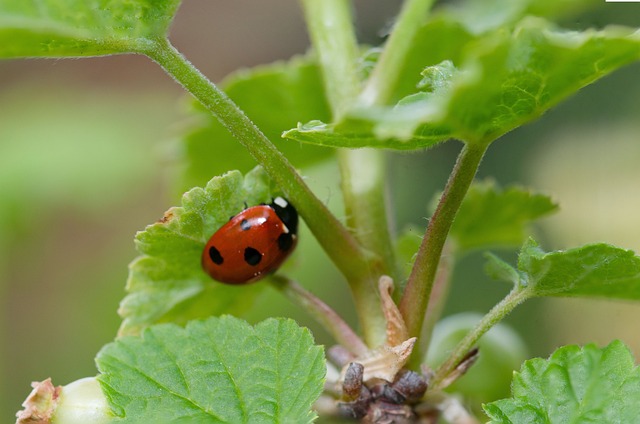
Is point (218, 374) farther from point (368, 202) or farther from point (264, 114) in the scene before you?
point (264, 114)

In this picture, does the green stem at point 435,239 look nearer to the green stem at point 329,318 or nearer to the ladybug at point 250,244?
the green stem at point 329,318

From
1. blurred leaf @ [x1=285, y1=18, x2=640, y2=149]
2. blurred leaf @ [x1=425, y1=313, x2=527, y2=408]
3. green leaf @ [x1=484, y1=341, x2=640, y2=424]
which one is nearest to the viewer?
blurred leaf @ [x1=285, y1=18, x2=640, y2=149]

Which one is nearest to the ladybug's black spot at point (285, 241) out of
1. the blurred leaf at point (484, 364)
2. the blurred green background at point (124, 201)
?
the blurred leaf at point (484, 364)

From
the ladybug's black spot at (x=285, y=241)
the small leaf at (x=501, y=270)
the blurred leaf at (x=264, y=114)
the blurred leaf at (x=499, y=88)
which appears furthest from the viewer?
the blurred leaf at (x=264, y=114)

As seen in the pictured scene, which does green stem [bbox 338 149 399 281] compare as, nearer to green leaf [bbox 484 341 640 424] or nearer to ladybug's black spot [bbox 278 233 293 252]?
ladybug's black spot [bbox 278 233 293 252]

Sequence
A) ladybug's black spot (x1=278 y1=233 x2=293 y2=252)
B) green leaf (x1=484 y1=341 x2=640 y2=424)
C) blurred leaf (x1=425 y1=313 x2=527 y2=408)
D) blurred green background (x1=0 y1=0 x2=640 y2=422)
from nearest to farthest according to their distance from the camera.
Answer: green leaf (x1=484 y1=341 x2=640 y2=424)
ladybug's black spot (x1=278 y1=233 x2=293 y2=252)
blurred leaf (x1=425 y1=313 x2=527 y2=408)
blurred green background (x1=0 y1=0 x2=640 y2=422)

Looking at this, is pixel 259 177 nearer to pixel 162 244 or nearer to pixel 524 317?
pixel 162 244

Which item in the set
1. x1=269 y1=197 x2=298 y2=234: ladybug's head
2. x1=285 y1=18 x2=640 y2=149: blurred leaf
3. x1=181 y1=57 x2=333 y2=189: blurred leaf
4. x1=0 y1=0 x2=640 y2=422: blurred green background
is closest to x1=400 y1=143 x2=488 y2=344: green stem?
x1=285 y1=18 x2=640 y2=149: blurred leaf
